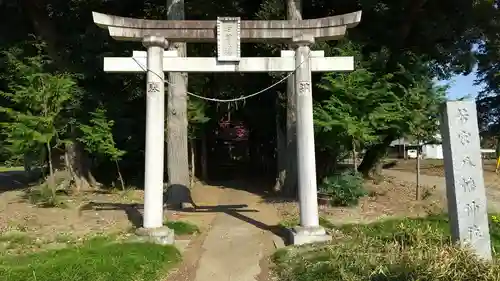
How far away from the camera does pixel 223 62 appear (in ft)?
31.3

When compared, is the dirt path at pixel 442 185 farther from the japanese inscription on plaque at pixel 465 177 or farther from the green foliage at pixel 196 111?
the green foliage at pixel 196 111

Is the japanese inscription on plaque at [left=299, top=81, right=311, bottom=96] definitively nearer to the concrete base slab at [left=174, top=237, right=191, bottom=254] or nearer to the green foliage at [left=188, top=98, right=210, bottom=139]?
the concrete base slab at [left=174, top=237, right=191, bottom=254]

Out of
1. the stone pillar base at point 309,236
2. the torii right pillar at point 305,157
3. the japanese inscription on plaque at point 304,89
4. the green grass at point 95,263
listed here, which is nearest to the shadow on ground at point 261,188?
the torii right pillar at point 305,157

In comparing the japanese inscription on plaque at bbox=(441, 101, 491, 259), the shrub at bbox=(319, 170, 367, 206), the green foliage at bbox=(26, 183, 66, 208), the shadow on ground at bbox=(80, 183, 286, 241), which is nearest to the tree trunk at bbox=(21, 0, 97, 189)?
the green foliage at bbox=(26, 183, 66, 208)

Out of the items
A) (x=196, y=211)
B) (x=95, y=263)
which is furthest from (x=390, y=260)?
(x=196, y=211)

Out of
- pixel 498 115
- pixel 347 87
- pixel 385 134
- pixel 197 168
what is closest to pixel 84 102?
pixel 197 168

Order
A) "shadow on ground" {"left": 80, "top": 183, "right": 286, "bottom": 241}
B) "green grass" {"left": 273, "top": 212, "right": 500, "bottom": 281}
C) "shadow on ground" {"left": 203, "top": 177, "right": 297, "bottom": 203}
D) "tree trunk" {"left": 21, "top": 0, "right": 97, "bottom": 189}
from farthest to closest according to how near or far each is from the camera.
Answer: "tree trunk" {"left": 21, "top": 0, "right": 97, "bottom": 189} → "shadow on ground" {"left": 203, "top": 177, "right": 297, "bottom": 203} → "shadow on ground" {"left": 80, "top": 183, "right": 286, "bottom": 241} → "green grass" {"left": 273, "top": 212, "right": 500, "bottom": 281}

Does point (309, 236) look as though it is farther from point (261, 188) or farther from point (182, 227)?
point (261, 188)

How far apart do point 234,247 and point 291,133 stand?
6476mm

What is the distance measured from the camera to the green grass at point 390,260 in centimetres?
550

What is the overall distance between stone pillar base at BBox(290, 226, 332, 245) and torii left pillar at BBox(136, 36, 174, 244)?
8.24ft

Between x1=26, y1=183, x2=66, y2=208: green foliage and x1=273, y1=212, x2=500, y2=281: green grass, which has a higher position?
x1=26, y1=183, x2=66, y2=208: green foliage

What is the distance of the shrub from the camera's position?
12.4 metres

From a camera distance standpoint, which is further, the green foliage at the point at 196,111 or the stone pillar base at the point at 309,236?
the green foliage at the point at 196,111
